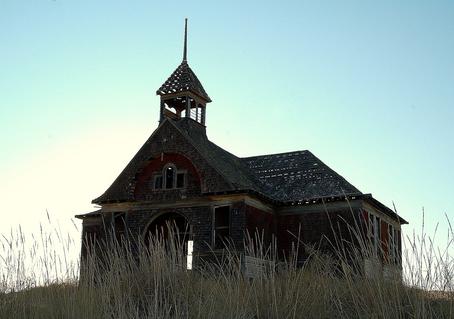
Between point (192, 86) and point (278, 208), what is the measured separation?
253 inches

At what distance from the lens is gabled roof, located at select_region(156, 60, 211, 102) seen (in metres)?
24.8

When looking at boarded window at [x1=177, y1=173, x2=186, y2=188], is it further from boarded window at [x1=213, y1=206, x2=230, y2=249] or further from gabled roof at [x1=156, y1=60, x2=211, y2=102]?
gabled roof at [x1=156, y1=60, x2=211, y2=102]

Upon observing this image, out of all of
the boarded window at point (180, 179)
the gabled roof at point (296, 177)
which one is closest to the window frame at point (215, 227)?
the boarded window at point (180, 179)

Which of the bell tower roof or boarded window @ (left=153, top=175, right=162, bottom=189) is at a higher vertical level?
the bell tower roof

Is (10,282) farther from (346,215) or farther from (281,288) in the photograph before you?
(346,215)

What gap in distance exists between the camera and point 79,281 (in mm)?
7957

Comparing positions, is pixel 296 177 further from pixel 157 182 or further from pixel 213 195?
Answer: pixel 157 182

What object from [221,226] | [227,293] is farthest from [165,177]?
[227,293]

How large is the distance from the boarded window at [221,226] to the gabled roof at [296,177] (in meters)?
2.01

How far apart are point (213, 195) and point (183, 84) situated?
19.5 feet

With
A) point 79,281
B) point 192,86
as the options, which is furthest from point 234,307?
point 192,86

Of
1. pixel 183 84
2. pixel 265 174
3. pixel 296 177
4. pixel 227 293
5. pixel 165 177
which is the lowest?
pixel 227 293

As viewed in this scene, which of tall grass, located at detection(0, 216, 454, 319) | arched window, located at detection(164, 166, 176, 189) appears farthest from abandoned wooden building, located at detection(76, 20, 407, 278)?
tall grass, located at detection(0, 216, 454, 319)

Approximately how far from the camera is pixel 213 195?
21375 millimetres
